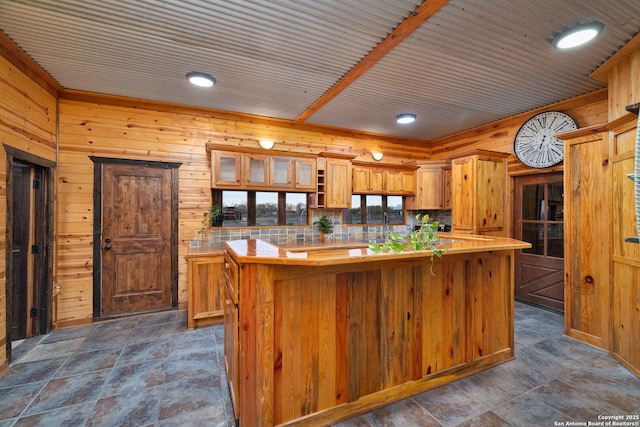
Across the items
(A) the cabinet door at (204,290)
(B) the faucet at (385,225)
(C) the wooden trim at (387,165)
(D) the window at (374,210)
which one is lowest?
(A) the cabinet door at (204,290)

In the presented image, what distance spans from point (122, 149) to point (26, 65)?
3.67 feet

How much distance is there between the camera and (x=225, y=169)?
3.86 metres

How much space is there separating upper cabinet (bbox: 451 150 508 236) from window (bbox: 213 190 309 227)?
251cm

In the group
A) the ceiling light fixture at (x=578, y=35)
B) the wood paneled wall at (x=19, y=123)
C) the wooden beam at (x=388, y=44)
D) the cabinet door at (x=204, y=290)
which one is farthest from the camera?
the cabinet door at (x=204, y=290)

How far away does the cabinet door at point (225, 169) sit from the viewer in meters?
3.79

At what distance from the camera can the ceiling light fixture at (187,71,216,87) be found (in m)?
2.95

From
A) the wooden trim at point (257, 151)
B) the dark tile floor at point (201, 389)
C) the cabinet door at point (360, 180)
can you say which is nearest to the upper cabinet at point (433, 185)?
the cabinet door at point (360, 180)

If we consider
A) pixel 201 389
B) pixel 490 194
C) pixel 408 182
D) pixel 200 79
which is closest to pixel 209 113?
pixel 200 79

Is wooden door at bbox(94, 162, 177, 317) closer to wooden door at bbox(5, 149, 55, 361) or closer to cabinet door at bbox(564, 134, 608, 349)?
wooden door at bbox(5, 149, 55, 361)

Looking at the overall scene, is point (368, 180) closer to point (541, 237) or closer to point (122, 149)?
point (541, 237)

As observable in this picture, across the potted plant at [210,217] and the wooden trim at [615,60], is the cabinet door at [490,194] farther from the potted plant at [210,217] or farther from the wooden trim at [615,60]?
the potted plant at [210,217]

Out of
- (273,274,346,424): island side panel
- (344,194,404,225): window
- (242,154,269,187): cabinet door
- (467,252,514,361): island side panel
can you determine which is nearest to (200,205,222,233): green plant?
(242,154,269,187): cabinet door

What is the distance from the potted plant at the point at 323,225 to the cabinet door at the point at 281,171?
2.73 ft

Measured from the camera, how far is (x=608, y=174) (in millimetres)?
2672
